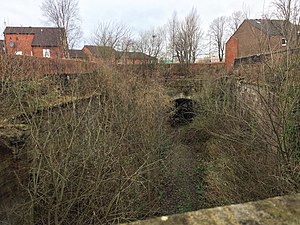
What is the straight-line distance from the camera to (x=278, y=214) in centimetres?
92

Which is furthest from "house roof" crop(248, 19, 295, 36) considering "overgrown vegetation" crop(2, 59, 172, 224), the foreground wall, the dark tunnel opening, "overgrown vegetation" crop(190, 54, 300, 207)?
the dark tunnel opening

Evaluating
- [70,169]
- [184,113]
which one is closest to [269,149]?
[70,169]

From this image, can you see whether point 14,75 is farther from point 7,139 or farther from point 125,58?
point 125,58

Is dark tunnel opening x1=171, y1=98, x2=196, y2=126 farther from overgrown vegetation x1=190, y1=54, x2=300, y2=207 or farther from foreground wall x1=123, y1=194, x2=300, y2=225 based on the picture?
foreground wall x1=123, y1=194, x2=300, y2=225

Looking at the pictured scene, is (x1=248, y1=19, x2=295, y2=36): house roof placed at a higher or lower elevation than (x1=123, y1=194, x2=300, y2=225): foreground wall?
higher

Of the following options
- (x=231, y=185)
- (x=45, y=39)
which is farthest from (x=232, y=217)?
(x=45, y=39)

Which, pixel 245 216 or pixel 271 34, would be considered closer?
pixel 245 216

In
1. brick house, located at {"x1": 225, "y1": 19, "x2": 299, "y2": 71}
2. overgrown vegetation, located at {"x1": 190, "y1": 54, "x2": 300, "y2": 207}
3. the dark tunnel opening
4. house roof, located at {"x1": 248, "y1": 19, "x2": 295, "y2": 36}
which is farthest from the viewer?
the dark tunnel opening

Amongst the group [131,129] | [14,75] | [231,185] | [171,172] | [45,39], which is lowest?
[171,172]

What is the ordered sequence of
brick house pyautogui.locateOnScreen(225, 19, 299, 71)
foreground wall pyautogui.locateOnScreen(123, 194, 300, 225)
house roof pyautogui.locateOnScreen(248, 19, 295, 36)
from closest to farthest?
foreground wall pyautogui.locateOnScreen(123, 194, 300, 225) < brick house pyautogui.locateOnScreen(225, 19, 299, 71) < house roof pyautogui.locateOnScreen(248, 19, 295, 36)

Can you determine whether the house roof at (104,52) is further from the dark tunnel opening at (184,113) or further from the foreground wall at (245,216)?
the foreground wall at (245,216)

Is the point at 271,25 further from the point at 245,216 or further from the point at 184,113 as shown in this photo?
the point at 184,113

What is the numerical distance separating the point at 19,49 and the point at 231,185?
7143 millimetres

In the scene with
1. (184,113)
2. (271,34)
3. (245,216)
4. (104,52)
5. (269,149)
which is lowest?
(184,113)
